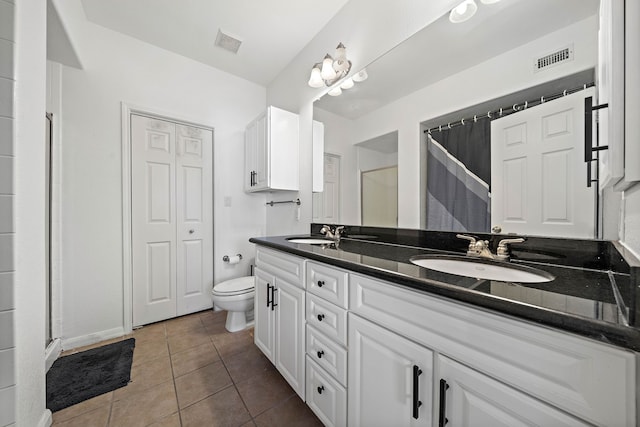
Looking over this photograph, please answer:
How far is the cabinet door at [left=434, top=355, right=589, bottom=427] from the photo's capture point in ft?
1.63

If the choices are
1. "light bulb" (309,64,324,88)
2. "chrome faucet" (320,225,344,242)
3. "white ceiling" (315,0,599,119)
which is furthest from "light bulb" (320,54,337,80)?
"chrome faucet" (320,225,344,242)

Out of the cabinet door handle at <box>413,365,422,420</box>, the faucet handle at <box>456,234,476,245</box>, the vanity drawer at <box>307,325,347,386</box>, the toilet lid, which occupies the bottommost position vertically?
the toilet lid

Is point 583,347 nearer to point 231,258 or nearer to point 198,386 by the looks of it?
point 198,386

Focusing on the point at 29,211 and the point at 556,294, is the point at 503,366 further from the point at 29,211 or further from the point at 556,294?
the point at 29,211

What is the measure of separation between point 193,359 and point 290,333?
0.94 metres

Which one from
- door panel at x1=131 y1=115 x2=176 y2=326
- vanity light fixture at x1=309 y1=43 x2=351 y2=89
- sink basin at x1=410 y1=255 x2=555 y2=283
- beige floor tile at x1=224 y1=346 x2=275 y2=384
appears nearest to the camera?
sink basin at x1=410 y1=255 x2=555 y2=283

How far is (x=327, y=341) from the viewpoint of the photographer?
3.40ft

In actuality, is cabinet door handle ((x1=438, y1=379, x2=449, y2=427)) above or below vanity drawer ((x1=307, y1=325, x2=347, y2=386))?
above

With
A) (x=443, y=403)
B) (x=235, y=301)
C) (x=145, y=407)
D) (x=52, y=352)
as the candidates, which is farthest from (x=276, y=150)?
(x=52, y=352)

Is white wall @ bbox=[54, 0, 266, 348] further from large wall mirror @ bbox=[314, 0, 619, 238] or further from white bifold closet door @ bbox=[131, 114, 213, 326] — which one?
large wall mirror @ bbox=[314, 0, 619, 238]

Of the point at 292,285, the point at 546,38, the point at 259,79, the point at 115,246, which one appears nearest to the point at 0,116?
the point at 292,285

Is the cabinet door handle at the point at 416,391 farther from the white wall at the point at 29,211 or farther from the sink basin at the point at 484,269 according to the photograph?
the white wall at the point at 29,211

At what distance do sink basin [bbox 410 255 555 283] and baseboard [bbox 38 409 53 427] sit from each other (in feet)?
6.05

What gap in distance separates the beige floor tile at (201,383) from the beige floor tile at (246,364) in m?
0.04
